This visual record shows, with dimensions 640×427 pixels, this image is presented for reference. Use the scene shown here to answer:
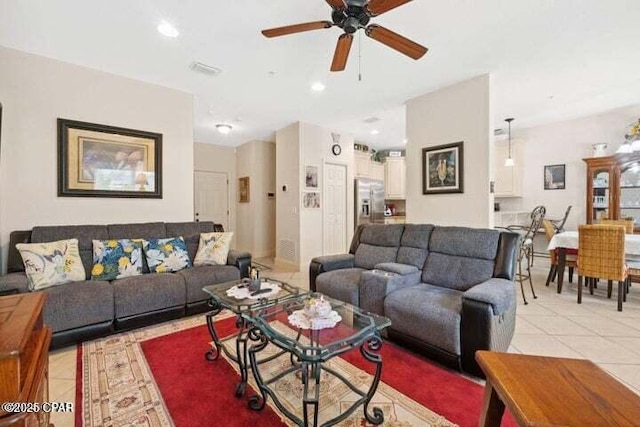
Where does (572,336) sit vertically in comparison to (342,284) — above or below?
below

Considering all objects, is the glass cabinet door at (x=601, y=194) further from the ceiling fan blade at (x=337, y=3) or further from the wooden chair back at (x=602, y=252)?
the ceiling fan blade at (x=337, y=3)

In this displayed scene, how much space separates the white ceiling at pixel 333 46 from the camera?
2.30m

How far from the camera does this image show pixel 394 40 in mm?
2125

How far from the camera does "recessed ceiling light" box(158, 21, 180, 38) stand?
97.0 inches

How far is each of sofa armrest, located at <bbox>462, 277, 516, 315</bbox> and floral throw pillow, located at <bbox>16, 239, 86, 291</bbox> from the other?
3282mm

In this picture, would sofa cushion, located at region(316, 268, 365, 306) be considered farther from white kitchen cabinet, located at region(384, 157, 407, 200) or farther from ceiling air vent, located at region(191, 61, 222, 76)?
white kitchen cabinet, located at region(384, 157, 407, 200)

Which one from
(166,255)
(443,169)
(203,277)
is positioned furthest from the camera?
(443,169)

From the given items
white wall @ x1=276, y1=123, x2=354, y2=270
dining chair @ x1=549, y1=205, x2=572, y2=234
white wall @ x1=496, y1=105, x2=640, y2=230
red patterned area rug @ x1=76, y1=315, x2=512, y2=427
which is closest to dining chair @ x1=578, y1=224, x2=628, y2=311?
dining chair @ x1=549, y1=205, x2=572, y2=234

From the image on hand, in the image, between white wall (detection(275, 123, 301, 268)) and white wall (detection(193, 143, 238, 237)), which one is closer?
white wall (detection(275, 123, 301, 268))

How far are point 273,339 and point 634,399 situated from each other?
142cm

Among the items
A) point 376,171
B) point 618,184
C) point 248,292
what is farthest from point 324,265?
point 618,184

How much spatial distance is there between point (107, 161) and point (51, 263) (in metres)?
1.38

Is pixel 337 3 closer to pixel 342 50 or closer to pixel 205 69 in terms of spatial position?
pixel 342 50

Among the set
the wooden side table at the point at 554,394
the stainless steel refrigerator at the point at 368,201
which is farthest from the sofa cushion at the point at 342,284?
the stainless steel refrigerator at the point at 368,201
